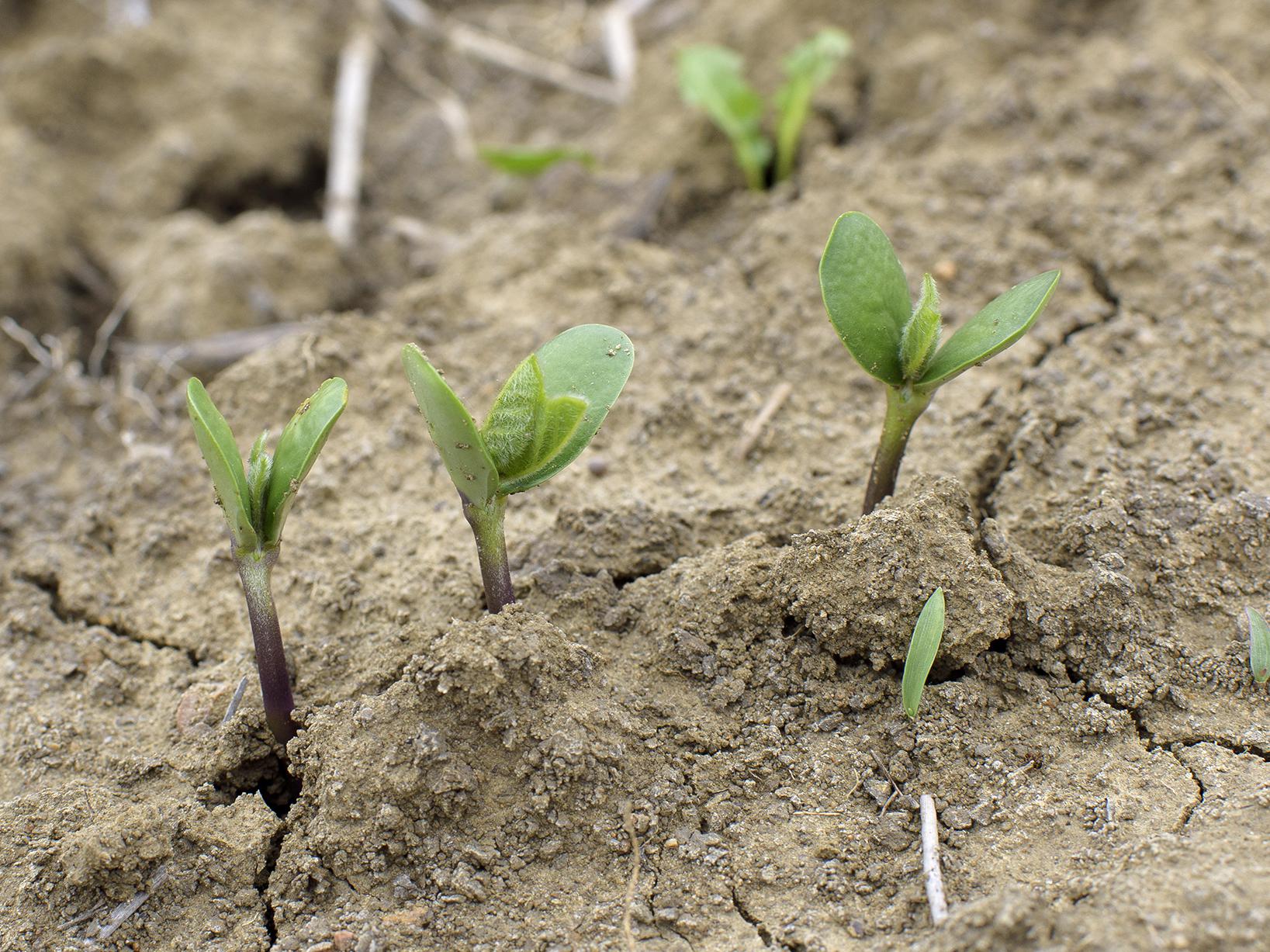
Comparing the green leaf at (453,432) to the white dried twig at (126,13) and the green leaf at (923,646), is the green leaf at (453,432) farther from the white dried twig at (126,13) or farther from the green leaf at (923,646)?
the white dried twig at (126,13)

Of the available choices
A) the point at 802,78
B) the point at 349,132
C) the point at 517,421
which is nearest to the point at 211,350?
the point at 349,132

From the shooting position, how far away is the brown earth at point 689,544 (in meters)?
1.59

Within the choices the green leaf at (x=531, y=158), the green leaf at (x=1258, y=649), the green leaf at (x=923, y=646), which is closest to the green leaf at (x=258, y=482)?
the green leaf at (x=923, y=646)

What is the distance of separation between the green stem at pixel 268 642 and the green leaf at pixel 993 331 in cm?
102

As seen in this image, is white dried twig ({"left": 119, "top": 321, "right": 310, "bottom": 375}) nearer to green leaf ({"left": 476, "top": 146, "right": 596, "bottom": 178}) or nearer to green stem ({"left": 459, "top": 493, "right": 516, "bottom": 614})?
green leaf ({"left": 476, "top": 146, "right": 596, "bottom": 178})

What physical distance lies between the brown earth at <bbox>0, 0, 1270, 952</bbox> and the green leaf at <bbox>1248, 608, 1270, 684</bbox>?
0.10 feet

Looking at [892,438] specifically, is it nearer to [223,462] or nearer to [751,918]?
[751,918]

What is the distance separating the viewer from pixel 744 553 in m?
1.89

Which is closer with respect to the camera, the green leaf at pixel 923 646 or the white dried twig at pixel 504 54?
the green leaf at pixel 923 646

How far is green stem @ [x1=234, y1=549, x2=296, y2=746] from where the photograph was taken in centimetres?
166

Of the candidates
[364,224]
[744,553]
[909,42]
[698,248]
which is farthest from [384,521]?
[909,42]

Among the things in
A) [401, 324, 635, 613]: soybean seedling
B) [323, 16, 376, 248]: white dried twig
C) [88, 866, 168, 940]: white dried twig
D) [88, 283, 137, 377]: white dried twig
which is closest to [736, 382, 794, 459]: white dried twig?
[401, 324, 635, 613]: soybean seedling

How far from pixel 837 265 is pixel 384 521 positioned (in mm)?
1042

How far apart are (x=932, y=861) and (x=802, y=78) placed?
7.40 feet
